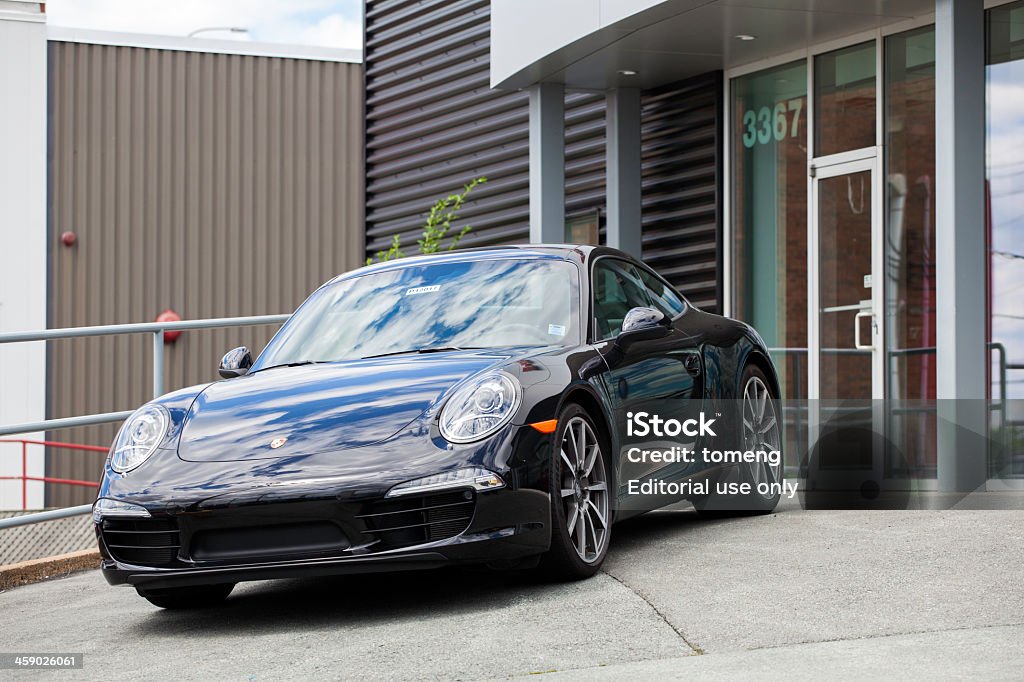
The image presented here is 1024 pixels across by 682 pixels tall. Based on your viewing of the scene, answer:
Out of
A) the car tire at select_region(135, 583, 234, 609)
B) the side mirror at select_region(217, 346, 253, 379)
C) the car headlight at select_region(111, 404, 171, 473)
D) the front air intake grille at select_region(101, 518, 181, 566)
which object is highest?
the side mirror at select_region(217, 346, 253, 379)

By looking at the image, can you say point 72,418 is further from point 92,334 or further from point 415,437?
point 415,437

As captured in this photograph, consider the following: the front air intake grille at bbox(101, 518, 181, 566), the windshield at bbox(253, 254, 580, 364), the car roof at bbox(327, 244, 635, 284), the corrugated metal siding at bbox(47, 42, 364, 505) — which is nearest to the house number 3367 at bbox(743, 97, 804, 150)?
the car roof at bbox(327, 244, 635, 284)

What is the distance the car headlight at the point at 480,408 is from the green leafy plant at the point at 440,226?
8600 millimetres

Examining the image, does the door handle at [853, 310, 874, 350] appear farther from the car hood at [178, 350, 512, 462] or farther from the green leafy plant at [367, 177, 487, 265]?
the car hood at [178, 350, 512, 462]

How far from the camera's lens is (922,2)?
30.7ft

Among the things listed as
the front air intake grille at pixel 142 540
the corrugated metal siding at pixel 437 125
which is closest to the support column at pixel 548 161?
the corrugated metal siding at pixel 437 125

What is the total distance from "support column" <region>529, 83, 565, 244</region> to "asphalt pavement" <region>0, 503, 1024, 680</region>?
19.0 ft

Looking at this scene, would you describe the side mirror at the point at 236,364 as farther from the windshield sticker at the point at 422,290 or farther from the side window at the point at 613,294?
the side window at the point at 613,294

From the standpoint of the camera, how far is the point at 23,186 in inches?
736

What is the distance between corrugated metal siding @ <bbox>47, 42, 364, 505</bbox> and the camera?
18719 millimetres

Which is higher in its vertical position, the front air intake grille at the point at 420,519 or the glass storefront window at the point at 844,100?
the glass storefront window at the point at 844,100

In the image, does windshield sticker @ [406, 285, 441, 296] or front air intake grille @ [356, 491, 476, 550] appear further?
windshield sticker @ [406, 285, 441, 296]

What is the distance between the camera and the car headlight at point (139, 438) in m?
5.42

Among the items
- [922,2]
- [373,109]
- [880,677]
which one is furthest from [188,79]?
[880,677]
